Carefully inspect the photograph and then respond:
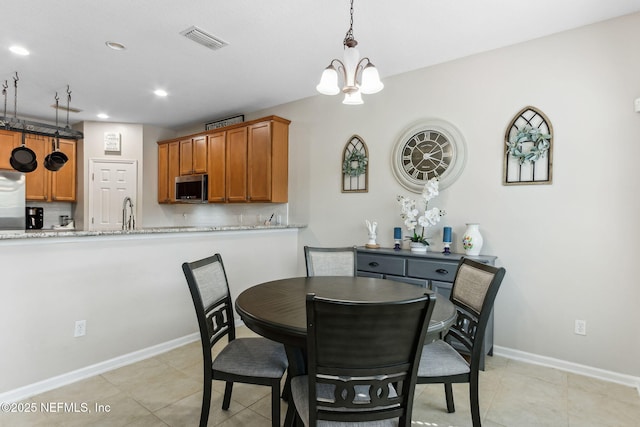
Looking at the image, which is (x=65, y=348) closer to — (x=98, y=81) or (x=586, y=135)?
(x=98, y=81)

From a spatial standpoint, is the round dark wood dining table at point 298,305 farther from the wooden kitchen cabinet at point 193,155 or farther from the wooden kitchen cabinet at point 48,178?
the wooden kitchen cabinet at point 48,178

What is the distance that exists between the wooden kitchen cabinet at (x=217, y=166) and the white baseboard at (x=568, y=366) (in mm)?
3761

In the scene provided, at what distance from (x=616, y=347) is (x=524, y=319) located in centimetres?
59

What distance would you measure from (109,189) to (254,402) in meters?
4.76

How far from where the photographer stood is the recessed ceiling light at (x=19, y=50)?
2.96 m

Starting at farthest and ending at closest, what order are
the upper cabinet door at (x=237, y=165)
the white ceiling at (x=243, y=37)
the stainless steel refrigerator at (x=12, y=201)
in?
the stainless steel refrigerator at (x=12, y=201) → the upper cabinet door at (x=237, y=165) → the white ceiling at (x=243, y=37)

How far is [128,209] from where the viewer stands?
18.3 ft

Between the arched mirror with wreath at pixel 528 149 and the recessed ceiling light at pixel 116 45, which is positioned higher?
the recessed ceiling light at pixel 116 45

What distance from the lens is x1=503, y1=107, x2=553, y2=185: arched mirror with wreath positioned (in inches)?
109

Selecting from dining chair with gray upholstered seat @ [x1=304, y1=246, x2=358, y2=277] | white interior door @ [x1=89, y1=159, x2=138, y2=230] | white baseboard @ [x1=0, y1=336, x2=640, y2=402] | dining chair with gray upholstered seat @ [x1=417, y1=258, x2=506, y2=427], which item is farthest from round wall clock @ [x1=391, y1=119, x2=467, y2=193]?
white interior door @ [x1=89, y1=159, x2=138, y2=230]

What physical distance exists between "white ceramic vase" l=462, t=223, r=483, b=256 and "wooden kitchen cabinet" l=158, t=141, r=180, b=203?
4451 mm

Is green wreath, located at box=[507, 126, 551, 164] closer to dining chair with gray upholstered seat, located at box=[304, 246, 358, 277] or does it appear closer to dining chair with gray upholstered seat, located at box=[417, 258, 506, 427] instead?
dining chair with gray upholstered seat, located at box=[417, 258, 506, 427]

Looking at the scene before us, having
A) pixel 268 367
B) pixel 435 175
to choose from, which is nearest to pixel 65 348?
pixel 268 367

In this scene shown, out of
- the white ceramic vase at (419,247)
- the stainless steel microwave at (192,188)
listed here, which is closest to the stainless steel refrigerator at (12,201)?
the stainless steel microwave at (192,188)
